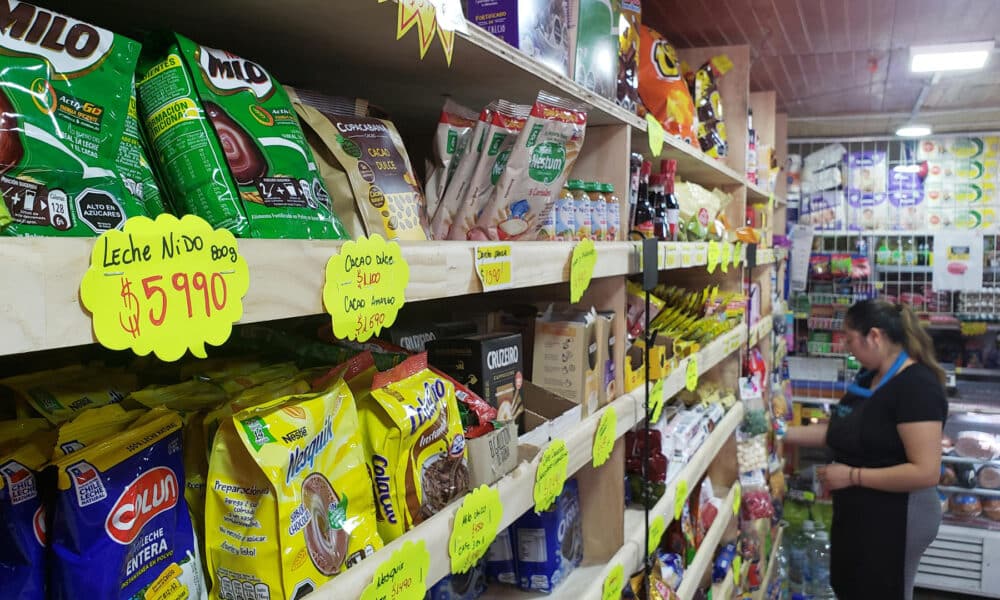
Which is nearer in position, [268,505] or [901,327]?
[268,505]

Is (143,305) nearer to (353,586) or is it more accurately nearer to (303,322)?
(353,586)

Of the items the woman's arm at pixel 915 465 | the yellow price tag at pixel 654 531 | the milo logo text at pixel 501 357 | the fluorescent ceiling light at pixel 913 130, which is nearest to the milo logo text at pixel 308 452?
the milo logo text at pixel 501 357

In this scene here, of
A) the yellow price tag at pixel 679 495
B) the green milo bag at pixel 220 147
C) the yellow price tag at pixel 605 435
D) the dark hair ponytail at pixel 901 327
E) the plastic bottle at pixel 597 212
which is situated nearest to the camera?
the green milo bag at pixel 220 147

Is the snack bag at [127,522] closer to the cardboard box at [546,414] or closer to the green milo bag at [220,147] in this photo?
the green milo bag at [220,147]

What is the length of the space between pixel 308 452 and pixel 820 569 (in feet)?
15.8

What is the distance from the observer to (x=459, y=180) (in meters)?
1.19

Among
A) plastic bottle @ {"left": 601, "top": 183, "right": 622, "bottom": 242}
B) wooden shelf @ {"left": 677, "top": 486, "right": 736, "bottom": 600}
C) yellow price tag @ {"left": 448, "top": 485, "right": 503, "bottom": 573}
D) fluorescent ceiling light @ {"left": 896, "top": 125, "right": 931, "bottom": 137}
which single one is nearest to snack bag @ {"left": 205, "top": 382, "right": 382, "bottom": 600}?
yellow price tag @ {"left": 448, "top": 485, "right": 503, "bottom": 573}

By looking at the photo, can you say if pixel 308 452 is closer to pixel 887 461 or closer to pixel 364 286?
pixel 364 286

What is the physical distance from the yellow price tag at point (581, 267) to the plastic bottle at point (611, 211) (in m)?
0.24

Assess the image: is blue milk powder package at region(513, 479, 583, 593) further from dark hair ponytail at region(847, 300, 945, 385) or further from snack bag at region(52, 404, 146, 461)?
dark hair ponytail at region(847, 300, 945, 385)

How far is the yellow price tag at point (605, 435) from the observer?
4.78ft

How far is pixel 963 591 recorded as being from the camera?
4625 millimetres

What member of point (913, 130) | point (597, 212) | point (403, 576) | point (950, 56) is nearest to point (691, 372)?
point (597, 212)

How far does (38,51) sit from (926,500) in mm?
3433
